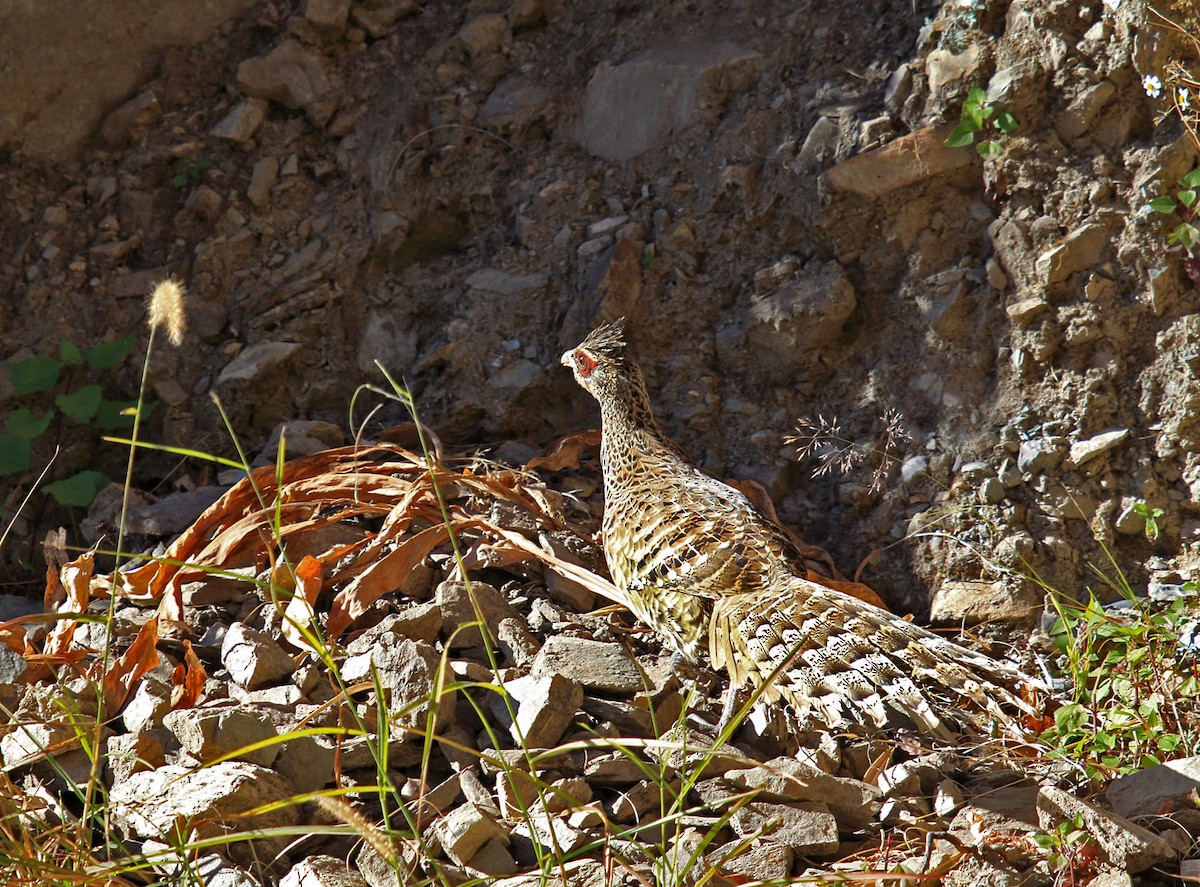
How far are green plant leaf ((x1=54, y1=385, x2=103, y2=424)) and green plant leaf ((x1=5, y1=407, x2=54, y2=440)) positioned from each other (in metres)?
0.10

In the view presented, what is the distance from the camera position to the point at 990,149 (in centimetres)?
387

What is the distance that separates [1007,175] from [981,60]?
449 millimetres

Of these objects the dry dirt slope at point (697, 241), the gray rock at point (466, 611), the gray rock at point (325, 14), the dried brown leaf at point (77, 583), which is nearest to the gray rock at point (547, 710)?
the gray rock at point (466, 611)

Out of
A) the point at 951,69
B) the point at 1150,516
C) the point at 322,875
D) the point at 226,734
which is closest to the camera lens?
the point at 322,875

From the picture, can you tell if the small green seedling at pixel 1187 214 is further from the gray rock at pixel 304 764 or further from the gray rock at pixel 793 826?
the gray rock at pixel 304 764

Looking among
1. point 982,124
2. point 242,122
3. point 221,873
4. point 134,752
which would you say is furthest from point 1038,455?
point 242,122

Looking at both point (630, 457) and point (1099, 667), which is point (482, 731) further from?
point (1099, 667)

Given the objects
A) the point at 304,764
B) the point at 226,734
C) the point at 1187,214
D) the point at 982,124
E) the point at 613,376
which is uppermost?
the point at 982,124

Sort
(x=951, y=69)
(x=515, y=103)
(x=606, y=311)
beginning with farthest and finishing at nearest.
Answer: (x=515, y=103)
(x=606, y=311)
(x=951, y=69)

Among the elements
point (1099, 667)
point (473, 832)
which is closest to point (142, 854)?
point (473, 832)

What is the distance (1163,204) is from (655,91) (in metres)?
2.10

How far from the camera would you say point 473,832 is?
8.02 ft

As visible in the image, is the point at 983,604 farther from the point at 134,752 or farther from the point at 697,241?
the point at 134,752

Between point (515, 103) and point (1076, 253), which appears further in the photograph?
point (515, 103)
